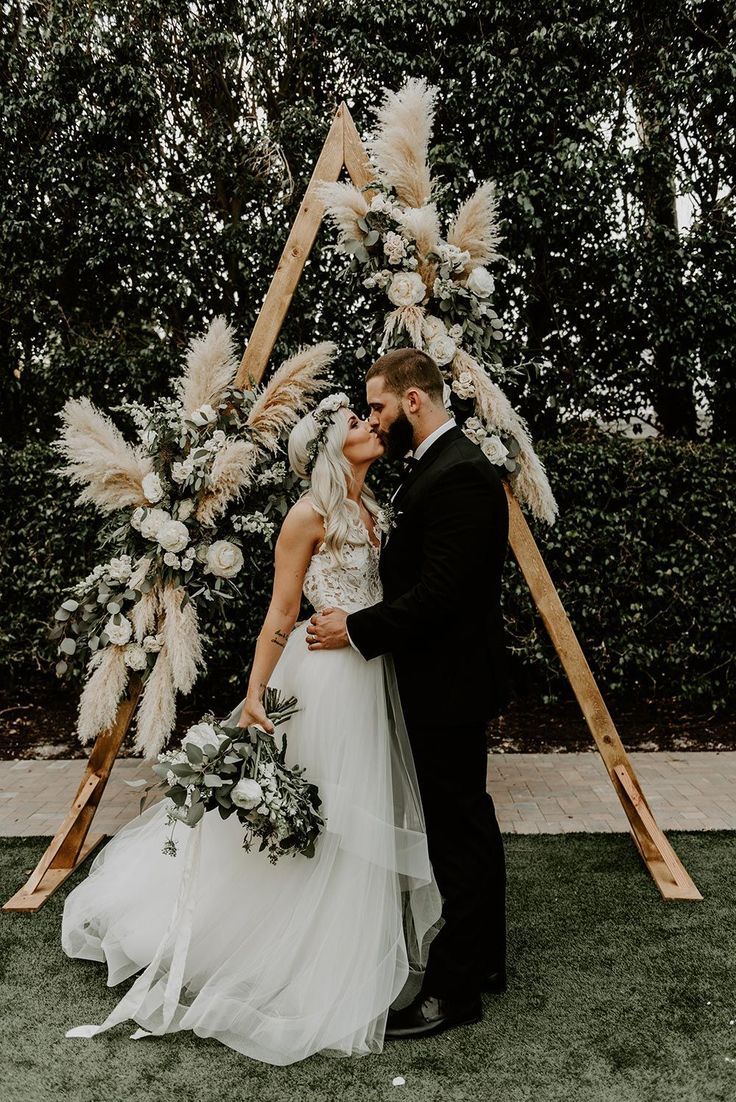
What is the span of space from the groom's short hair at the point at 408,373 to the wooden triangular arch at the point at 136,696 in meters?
0.92

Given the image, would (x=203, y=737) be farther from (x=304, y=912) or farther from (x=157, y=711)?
(x=304, y=912)

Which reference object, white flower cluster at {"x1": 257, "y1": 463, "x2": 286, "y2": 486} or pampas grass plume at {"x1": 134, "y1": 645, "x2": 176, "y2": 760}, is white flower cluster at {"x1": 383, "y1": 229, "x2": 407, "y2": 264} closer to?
white flower cluster at {"x1": 257, "y1": 463, "x2": 286, "y2": 486}

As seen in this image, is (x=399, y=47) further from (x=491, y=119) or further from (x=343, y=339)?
(x=343, y=339)

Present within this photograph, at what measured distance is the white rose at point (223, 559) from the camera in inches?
141

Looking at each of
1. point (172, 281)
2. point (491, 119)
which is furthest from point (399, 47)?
point (172, 281)

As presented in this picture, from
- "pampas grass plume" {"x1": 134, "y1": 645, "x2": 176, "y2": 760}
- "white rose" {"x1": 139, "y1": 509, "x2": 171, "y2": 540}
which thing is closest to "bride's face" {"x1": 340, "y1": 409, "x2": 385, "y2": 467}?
"white rose" {"x1": 139, "y1": 509, "x2": 171, "y2": 540}

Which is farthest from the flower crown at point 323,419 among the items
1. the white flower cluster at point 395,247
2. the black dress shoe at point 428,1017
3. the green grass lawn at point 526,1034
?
the green grass lawn at point 526,1034

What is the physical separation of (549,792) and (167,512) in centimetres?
268

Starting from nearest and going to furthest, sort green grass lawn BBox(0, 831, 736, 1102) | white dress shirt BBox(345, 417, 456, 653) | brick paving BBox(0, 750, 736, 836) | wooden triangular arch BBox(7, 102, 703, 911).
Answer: green grass lawn BBox(0, 831, 736, 1102) < white dress shirt BBox(345, 417, 456, 653) < wooden triangular arch BBox(7, 102, 703, 911) < brick paving BBox(0, 750, 736, 836)

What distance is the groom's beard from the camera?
304cm

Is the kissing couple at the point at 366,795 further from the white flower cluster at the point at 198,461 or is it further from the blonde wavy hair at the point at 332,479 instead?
the white flower cluster at the point at 198,461

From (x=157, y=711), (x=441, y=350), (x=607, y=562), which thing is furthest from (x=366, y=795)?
(x=607, y=562)

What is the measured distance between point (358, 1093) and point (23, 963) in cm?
140

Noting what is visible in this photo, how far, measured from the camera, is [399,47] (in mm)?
6332
